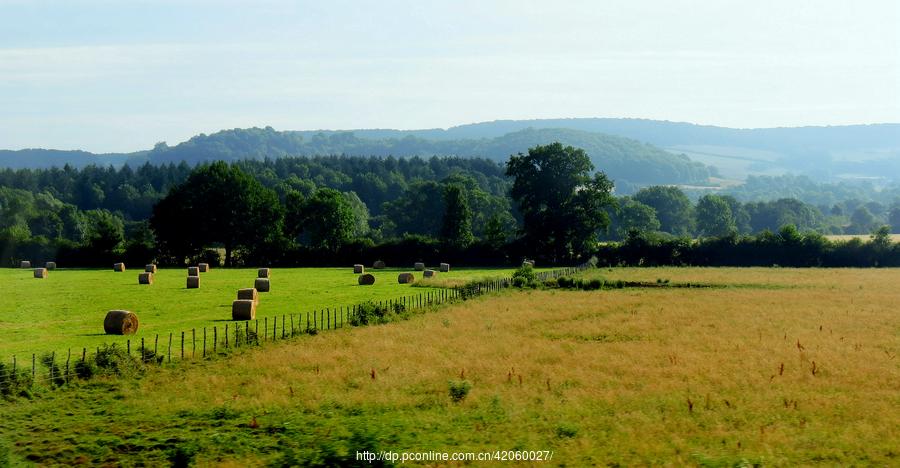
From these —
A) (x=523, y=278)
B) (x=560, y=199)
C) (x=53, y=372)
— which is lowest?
(x=523, y=278)

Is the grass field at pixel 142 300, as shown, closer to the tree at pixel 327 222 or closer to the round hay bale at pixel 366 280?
the round hay bale at pixel 366 280

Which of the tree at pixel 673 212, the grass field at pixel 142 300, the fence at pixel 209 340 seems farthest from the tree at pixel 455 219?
the tree at pixel 673 212

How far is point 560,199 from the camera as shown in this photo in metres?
98.0

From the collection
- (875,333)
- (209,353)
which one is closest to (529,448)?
(209,353)

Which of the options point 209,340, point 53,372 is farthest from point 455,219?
point 53,372

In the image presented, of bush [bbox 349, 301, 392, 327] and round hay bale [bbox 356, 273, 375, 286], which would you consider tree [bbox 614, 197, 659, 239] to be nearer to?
round hay bale [bbox 356, 273, 375, 286]

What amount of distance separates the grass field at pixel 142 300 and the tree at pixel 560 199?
1654cm

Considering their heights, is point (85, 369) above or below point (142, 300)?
above

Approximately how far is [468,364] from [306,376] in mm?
6136

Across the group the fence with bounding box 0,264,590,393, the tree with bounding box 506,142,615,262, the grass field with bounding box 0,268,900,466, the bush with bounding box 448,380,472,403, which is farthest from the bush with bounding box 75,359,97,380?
the tree with bounding box 506,142,615,262

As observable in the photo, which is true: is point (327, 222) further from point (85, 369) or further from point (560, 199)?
point (85, 369)

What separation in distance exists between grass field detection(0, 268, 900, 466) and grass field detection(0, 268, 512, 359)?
8.65 m

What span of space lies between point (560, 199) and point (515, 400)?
75194 millimetres

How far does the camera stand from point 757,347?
34219 mm
